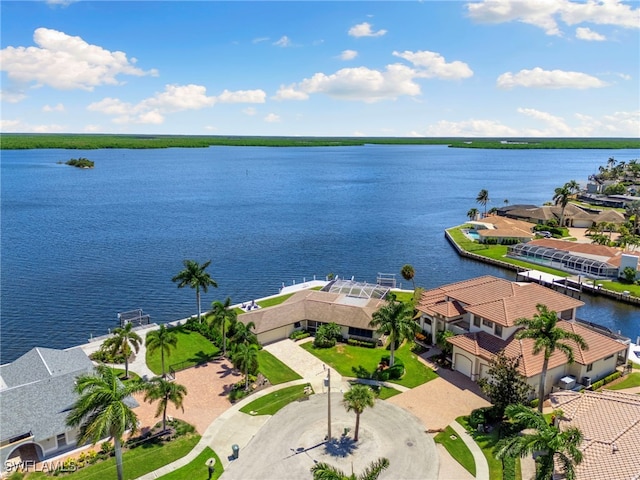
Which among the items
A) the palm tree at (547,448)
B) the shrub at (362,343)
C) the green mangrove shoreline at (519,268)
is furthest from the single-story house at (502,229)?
the palm tree at (547,448)

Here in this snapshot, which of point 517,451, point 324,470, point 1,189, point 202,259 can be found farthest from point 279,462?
point 1,189

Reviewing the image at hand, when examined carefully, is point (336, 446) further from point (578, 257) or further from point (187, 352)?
point (578, 257)

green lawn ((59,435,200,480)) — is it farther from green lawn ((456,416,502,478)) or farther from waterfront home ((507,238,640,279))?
waterfront home ((507,238,640,279))

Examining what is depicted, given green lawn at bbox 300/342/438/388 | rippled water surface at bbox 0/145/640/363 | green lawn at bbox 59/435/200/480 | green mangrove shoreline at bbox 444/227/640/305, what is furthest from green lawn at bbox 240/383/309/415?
green mangrove shoreline at bbox 444/227/640/305

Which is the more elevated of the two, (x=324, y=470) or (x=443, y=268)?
(x=324, y=470)

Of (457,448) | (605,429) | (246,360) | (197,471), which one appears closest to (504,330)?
(605,429)

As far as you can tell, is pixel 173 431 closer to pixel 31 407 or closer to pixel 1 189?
pixel 31 407

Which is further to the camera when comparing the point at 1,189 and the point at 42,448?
the point at 1,189

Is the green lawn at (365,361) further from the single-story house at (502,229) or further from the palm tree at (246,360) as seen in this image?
the single-story house at (502,229)
